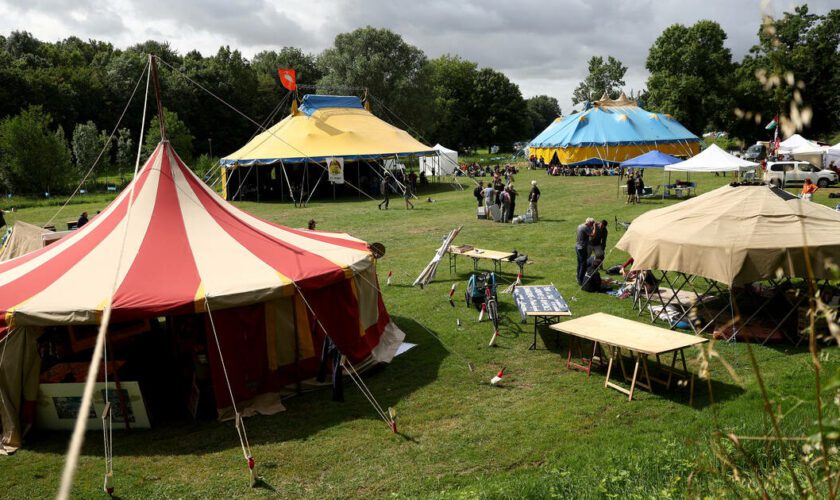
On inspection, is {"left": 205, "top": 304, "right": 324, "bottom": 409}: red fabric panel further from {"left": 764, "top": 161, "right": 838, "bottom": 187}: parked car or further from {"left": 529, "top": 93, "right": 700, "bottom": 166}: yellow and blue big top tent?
{"left": 529, "top": 93, "right": 700, "bottom": 166}: yellow and blue big top tent

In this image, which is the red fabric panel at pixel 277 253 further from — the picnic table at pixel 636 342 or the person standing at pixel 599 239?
the person standing at pixel 599 239

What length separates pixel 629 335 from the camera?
25.2 feet

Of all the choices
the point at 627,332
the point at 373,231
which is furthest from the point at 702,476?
the point at 373,231

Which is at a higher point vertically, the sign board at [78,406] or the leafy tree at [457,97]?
the leafy tree at [457,97]

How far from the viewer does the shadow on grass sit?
6.71 metres

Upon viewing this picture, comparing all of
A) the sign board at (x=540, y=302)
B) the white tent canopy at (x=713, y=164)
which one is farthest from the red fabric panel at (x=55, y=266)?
the white tent canopy at (x=713, y=164)

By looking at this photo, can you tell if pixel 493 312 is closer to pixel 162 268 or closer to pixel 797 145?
pixel 162 268

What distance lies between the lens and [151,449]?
21.9ft

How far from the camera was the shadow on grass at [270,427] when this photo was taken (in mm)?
6711

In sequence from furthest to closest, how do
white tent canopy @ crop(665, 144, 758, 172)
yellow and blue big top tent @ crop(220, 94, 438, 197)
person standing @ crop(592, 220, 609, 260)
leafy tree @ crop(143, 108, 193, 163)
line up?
leafy tree @ crop(143, 108, 193, 163) < yellow and blue big top tent @ crop(220, 94, 438, 197) < white tent canopy @ crop(665, 144, 758, 172) < person standing @ crop(592, 220, 609, 260)

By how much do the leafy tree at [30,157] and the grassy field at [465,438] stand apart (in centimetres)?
3005

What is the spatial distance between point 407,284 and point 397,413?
5.86 meters

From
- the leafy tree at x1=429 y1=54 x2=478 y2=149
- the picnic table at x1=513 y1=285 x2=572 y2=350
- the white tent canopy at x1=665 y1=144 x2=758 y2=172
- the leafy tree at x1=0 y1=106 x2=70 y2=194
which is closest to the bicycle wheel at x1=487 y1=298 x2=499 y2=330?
the picnic table at x1=513 y1=285 x2=572 y2=350

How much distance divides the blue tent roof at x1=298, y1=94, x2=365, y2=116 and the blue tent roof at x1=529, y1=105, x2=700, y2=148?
1483 cm
